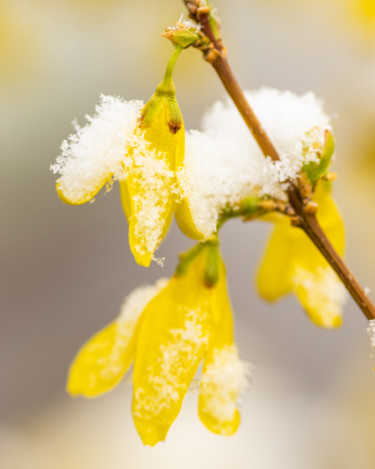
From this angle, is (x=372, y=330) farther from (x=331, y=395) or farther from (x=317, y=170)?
(x=331, y=395)

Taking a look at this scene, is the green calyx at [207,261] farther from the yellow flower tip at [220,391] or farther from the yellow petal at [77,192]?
the yellow petal at [77,192]

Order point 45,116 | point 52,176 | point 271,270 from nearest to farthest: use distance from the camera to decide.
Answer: point 271,270 → point 52,176 → point 45,116

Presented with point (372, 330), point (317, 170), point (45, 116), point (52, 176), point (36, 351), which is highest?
point (45, 116)

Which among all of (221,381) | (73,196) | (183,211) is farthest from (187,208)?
(221,381)

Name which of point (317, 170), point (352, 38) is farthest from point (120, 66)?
point (317, 170)

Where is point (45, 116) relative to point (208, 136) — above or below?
above

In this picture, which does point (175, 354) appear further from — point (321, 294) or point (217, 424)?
point (321, 294)

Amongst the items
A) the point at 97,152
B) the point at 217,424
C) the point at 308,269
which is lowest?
the point at 217,424
